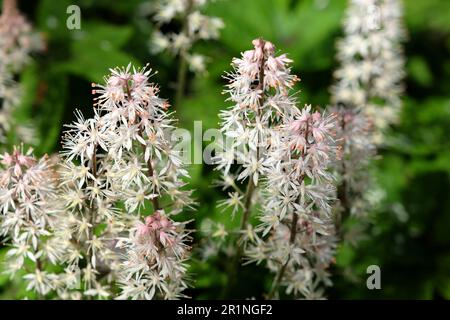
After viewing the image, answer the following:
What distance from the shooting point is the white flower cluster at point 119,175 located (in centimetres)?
230

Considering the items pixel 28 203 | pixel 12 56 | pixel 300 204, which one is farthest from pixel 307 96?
pixel 28 203

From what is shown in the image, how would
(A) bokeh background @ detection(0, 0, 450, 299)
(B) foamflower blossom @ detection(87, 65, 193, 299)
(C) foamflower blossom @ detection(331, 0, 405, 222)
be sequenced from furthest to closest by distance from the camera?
(C) foamflower blossom @ detection(331, 0, 405, 222), (A) bokeh background @ detection(0, 0, 450, 299), (B) foamflower blossom @ detection(87, 65, 193, 299)

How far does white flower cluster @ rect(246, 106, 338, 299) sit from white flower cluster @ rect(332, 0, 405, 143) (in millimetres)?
1684

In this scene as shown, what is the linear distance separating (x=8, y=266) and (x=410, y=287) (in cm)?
234

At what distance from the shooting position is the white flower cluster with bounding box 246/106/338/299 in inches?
90.8

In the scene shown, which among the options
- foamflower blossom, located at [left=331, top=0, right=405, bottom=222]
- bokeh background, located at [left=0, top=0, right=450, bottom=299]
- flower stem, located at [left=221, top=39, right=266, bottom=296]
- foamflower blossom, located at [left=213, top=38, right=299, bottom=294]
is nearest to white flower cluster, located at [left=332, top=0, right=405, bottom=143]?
foamflower blossom, located at [left=331, top=0, right=405, bottom=222]

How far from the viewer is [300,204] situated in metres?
2.40

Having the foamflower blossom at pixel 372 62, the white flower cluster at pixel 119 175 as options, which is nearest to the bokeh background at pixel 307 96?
the foamflower blossom at pixel 372 62

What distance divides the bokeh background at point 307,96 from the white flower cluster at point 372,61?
1.08ft

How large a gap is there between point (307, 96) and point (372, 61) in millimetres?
576

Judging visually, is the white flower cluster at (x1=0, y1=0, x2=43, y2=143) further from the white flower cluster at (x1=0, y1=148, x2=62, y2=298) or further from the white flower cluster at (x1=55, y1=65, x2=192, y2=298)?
the white flower cluster at (x1=55, y1=65, x2=192, y2=298)

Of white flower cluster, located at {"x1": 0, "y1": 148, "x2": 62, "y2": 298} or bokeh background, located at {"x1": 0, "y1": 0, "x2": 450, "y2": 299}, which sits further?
bokeh background, located at {"x1": 0, "y1": 0, "x2": 450, "y2": 299}

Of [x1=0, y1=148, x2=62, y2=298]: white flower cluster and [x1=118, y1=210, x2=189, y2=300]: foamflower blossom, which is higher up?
[x1=0, y1=148, x2=62, y2=298]: white flower cluster

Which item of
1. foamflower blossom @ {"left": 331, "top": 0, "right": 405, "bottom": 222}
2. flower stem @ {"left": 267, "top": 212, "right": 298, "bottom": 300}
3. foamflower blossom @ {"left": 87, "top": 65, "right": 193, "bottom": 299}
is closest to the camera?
foamflower blossom @ {"left": 87, "top": 65, "right": 193, "bottom": 299}
